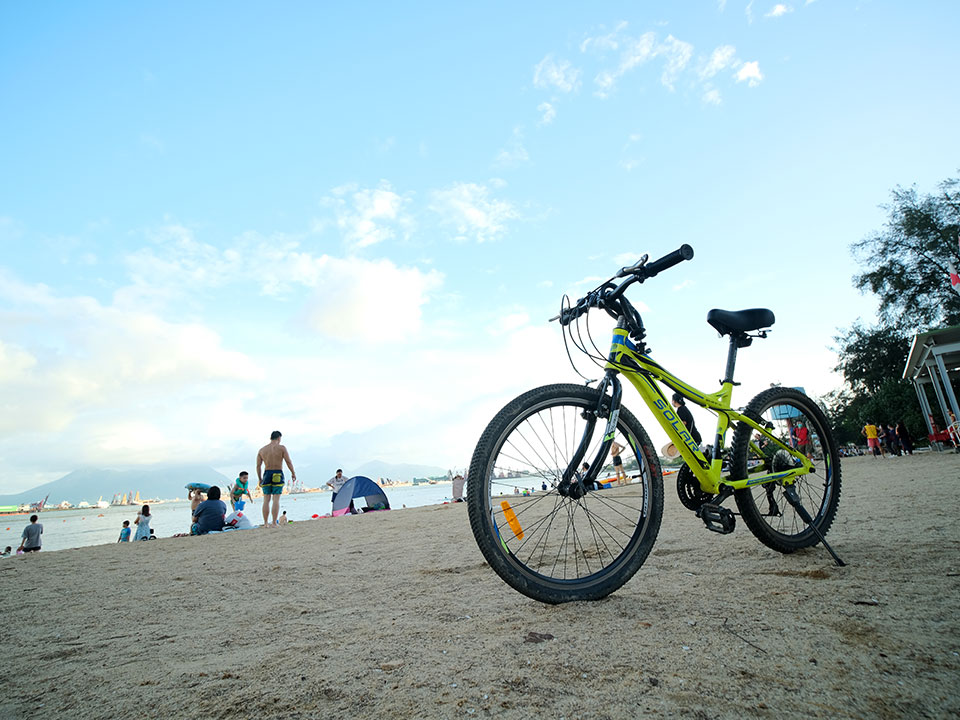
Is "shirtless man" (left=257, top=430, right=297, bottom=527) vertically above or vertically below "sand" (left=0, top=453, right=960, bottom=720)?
above

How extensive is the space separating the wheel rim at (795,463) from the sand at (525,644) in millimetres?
260

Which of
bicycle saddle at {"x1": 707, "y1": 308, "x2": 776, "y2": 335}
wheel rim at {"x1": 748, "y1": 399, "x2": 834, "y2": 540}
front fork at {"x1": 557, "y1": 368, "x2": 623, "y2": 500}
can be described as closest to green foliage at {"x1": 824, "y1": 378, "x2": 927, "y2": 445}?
wheel rim at {"x1": 748, "y1": 399, "x2": 834, "y2": 540}

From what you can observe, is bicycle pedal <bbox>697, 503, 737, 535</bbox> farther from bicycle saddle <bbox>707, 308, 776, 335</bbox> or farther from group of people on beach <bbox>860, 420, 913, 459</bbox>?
group of people on beach <bbox>860, 420, 913, 459</bbox>

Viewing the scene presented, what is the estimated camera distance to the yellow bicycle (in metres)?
2.30

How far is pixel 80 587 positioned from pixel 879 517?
6.93 metres

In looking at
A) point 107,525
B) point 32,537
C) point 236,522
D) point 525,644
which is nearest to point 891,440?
point 236,522

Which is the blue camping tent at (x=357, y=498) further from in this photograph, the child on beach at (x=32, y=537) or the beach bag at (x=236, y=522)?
the child on beach at (x=32, y=537)

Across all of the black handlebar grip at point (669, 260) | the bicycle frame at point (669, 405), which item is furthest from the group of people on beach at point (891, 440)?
the black handlebar grip at point (669, 260)

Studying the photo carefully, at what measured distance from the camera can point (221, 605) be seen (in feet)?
9.53

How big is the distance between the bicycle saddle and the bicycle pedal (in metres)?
1.17

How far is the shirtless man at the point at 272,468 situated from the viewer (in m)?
10.0

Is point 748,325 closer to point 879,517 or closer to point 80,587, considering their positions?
point 879,517

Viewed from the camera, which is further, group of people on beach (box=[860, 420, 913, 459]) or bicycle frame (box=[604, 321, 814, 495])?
group of people on beach (box=[860, 420, 913, 459])

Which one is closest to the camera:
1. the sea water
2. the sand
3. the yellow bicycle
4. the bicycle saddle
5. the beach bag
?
the sand
